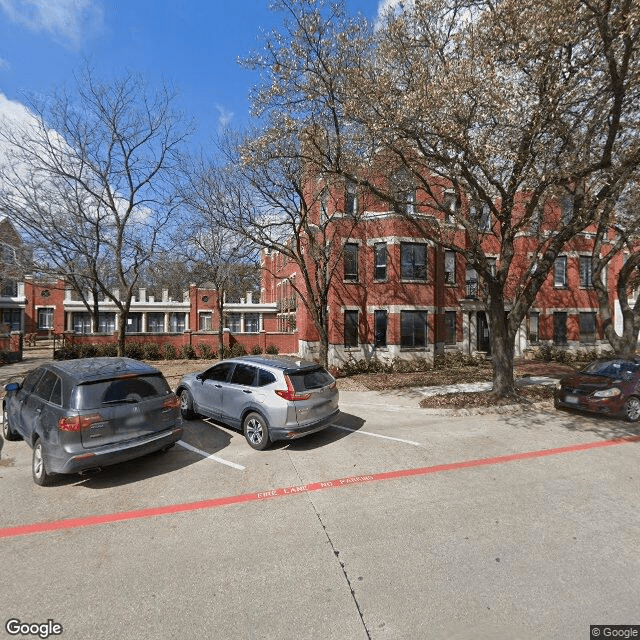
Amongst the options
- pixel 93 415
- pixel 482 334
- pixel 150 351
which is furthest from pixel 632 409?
pixel 150 351

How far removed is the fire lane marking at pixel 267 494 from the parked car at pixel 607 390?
6.77 feet

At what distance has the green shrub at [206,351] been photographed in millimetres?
23594

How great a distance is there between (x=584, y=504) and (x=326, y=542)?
3533 mm

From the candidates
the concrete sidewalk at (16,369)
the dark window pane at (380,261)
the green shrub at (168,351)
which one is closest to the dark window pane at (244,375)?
the concrete sidewalk at (16,369)

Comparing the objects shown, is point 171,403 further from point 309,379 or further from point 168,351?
point 168,351

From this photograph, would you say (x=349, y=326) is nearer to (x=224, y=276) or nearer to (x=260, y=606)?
(x=224, y=276)

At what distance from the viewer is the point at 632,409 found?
8844 mm

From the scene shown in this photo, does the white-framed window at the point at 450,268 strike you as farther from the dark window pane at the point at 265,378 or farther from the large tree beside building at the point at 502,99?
the dark window pane at the point at 265,378

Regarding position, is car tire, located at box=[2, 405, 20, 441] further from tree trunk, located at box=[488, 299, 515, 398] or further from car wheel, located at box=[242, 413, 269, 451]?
tree trunk, located at box=[488, 299, 515, 398]

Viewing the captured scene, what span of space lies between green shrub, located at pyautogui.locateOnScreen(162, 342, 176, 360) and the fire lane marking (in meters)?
19.8

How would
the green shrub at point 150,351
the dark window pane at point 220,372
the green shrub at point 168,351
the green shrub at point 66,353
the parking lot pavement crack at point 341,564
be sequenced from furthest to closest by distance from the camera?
the green shrub at point 168,351 < the green shrub at point 150,351 < the green shrub at point 66,353 < the dark window pane at point 220,372 < the parking lot pavement crack at point 341,564

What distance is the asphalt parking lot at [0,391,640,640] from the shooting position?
284 cm

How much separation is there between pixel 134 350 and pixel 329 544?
21.8m

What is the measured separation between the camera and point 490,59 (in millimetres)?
8344
